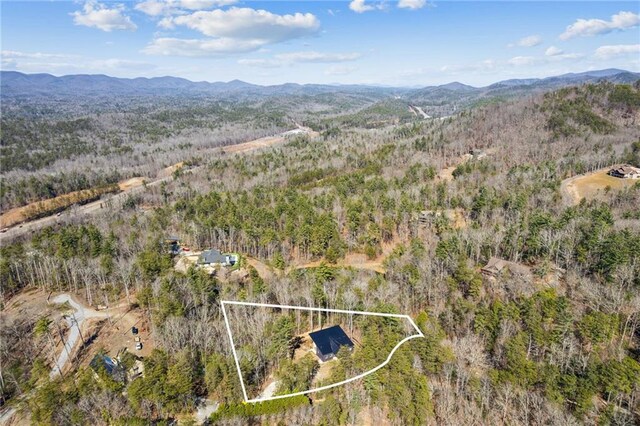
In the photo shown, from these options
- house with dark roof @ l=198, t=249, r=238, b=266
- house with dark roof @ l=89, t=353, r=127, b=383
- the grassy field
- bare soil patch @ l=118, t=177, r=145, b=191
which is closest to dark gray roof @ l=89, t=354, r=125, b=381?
house with dark roof @ l=89, t=353, r=127, b=383

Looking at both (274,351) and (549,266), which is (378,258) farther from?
(274,351)

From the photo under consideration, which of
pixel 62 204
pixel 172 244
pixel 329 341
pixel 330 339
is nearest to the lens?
pixel 329 341

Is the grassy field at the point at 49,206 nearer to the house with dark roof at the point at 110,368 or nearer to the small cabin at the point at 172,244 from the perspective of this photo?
the small cabin at the point at 172,244

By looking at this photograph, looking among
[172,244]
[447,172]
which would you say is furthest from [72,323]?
[447,172]

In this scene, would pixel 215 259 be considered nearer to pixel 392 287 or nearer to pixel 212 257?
pixel 212 257

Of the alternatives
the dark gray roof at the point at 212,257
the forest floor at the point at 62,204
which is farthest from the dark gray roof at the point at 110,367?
the forest floor at the point at 62,204

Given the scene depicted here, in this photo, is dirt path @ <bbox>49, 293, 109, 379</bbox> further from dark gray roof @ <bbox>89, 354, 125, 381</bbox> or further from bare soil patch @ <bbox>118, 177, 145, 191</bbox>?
bare soil patch @ <bbox>118, 177, 145, 191</bbox>
